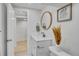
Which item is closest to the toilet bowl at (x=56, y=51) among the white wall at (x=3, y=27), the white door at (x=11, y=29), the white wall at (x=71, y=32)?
the white wall at (x=71, y=32)

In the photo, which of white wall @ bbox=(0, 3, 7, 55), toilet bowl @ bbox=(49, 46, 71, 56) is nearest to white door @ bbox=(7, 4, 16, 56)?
white wall @ bbox=(0, 3, 7, 55)

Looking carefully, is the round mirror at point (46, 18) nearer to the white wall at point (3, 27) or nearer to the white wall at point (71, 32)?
the white wall at point (71, 32)

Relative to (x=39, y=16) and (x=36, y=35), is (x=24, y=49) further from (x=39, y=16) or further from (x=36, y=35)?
(x=39, y=16)

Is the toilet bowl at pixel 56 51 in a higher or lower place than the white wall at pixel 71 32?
lower

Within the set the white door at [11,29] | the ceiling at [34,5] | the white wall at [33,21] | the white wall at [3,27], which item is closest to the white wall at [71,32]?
the ceiling at [34,5]

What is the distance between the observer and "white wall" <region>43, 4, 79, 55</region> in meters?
1.14

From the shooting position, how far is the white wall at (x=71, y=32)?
44.7 inches

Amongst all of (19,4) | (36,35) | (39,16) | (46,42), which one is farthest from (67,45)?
(19,4)

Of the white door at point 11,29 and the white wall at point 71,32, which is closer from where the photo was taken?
the white wall at point 71,32

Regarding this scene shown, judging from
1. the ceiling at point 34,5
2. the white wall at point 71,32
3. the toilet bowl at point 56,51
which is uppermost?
the ceiling at point 34,5

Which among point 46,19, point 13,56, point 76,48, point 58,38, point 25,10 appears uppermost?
point 25,10

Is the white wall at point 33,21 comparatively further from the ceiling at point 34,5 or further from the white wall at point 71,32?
the white wall at point 71,32

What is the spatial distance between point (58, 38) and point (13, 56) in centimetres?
66

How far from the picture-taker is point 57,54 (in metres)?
1.21
